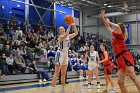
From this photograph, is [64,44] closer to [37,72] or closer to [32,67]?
[37,72]

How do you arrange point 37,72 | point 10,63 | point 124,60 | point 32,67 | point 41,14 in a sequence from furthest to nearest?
point 41,14
point 32,67
point 37,72
point 10,63
point 124,60

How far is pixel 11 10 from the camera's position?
21844 mm

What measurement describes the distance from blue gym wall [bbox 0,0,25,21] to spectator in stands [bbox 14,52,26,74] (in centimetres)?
710

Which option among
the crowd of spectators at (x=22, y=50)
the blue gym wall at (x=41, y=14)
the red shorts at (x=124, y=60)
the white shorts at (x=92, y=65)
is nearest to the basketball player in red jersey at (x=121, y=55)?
the red shorts at (x=124, y=60)

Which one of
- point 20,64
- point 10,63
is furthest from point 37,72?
point 10,63

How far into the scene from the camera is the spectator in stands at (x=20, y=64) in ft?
45.9

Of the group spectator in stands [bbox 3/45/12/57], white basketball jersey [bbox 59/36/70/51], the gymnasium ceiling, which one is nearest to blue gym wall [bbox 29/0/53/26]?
the gymnasium ceiling

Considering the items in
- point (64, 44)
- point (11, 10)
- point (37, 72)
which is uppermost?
point (11, 10)

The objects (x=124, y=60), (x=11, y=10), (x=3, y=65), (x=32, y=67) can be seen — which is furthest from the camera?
(x=11, y=10)

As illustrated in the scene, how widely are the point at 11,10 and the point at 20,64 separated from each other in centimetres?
906

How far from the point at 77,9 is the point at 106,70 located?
75.3 feet

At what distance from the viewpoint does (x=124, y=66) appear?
5.43m

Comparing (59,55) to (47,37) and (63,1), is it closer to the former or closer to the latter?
(47,37)

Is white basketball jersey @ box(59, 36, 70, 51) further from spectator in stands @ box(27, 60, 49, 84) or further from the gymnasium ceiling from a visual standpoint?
the gymnasium ceiling
